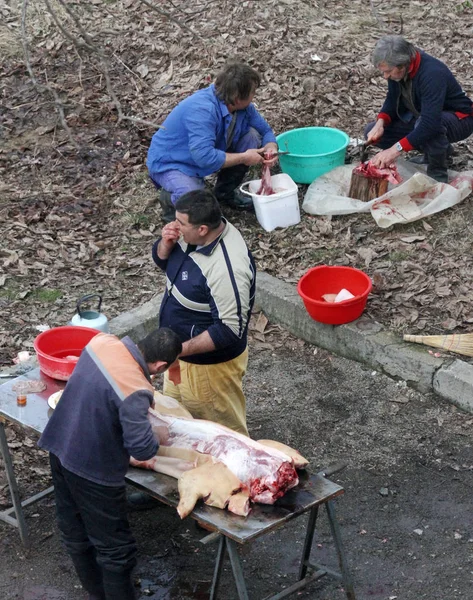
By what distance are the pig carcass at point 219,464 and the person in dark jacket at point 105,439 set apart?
0.29 m

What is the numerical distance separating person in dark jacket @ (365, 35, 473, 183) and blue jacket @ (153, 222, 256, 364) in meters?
3.38

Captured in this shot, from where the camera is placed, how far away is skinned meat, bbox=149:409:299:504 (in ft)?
14.0

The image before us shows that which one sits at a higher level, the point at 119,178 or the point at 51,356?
the point at 51,356

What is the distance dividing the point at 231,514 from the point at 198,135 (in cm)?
417

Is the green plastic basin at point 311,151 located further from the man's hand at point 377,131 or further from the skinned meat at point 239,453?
the skinned meat at point 239,453

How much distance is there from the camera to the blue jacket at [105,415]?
411 cm

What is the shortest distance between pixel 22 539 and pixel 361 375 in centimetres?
285

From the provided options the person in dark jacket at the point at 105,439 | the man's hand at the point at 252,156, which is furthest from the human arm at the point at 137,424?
the man's hand at the point at 252,156

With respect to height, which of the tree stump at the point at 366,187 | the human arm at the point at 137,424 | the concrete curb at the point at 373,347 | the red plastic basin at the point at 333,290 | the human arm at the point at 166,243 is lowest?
the concrete curb at the point at 373,347

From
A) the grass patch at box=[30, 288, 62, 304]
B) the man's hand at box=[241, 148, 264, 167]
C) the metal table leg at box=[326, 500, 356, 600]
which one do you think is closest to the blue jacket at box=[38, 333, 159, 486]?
the metal table leg at box=[326, 500, 356, 600]

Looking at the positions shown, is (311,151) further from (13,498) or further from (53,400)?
(13,498)

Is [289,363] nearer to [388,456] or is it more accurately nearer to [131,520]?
[388,456]

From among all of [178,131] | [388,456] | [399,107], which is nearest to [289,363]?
[388,456]

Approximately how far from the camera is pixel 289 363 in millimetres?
7055
